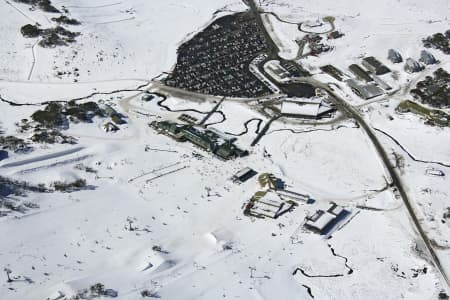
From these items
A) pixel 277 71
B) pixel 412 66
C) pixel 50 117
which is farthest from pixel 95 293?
pixel 412 66

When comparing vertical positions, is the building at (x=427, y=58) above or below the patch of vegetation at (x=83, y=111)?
above

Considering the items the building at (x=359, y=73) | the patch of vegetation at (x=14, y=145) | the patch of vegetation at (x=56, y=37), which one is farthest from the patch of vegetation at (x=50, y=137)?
the building at (x=359, y=73)

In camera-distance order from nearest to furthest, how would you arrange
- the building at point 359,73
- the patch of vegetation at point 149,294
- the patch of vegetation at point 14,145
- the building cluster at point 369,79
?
the patch of vegetation at point 149,294
the patch of vegetation at point 14,145
the building cluster at point 369,79
the building at point 359,73

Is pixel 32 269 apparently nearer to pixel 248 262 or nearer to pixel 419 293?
pixel 248 262

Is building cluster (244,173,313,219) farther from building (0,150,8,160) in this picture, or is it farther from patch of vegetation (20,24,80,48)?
patch of vegetation (20,24,80,48)

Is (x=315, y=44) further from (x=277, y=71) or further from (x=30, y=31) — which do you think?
(x=30, y=31)

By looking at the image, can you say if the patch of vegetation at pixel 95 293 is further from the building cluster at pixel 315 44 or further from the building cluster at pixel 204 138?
the building cluster at pixel 315 44

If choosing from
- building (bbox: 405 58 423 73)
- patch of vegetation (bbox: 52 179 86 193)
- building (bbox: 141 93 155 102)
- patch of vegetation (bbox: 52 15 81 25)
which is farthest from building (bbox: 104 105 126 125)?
building (bbox: 405 58 423 73)

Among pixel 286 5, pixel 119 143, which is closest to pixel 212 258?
pixel 119 143
